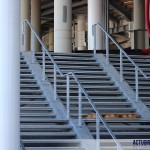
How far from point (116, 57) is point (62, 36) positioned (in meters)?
5.57

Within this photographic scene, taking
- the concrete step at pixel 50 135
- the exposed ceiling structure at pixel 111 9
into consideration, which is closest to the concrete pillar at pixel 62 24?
the concrete step at pixel 50 135

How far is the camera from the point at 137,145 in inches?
442

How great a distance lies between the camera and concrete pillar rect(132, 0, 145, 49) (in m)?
32.3

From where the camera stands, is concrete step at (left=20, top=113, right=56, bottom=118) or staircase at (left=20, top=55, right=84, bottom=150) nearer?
staircase at (left=20, top=55, right=84, bottom=150)

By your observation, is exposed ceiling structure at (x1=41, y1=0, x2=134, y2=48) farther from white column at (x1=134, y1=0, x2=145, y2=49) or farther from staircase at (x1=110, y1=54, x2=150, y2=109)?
staircase at (x1=110, y1=54, x2=150, y2=109)

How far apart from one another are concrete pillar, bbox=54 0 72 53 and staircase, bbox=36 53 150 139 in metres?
5.22

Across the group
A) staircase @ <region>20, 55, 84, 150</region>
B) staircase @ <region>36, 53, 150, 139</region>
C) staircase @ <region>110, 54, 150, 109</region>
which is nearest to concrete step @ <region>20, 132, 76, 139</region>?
staircase @ <region>20, 55, 84, 150</region>

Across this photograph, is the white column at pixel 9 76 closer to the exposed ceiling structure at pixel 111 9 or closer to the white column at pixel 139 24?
the white column at pixel 139 24

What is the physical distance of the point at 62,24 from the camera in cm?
2164

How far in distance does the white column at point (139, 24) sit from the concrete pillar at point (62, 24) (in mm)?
10923

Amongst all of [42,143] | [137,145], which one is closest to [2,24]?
[42,143]

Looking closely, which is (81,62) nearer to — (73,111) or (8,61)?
(73,111)

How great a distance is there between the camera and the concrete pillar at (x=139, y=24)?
106ft

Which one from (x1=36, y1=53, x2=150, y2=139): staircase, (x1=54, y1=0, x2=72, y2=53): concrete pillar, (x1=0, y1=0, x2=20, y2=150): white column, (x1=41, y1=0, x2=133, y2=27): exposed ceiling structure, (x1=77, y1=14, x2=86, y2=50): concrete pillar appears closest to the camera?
(x1=0, y1=0, x2=20, y2=150): white column
